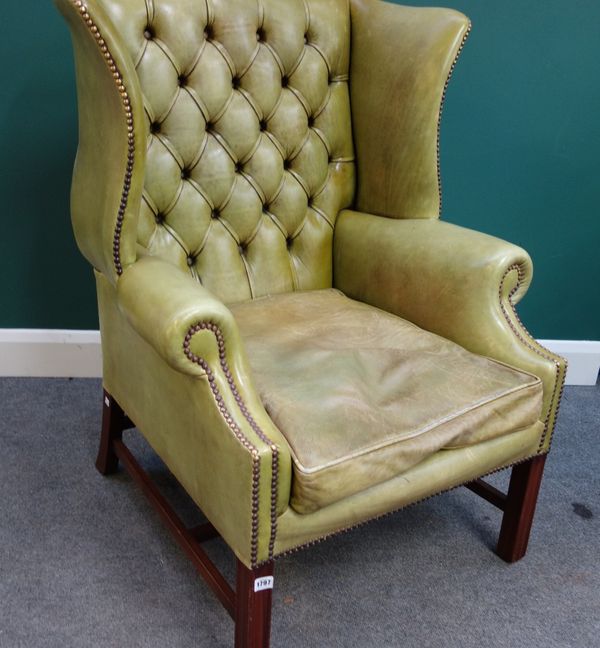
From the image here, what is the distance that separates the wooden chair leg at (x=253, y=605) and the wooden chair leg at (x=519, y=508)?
61 cm

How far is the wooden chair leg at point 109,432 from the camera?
5.35 ft

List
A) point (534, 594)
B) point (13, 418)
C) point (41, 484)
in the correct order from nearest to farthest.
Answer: point (534, 594)
point (41, 484)
point (13, 418)

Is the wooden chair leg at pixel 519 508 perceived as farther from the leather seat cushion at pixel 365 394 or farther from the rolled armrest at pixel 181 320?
the rolled armrest at pixel 181 320

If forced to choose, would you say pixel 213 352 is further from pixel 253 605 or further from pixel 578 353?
pixel 578 353

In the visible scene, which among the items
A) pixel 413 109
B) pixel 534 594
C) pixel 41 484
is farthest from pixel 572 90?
pixel 41 484

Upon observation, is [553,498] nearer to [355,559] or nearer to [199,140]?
[355,559]

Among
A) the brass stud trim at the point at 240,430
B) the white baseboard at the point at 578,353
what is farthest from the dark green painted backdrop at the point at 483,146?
the brass stud trim at the point at 240,430

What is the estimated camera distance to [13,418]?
75.5 inches

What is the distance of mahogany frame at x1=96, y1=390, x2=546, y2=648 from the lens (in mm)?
1105

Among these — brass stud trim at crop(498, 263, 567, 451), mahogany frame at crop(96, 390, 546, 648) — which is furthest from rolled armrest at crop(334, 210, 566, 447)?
mahogany frame at crop(96, 390, 546, 648)

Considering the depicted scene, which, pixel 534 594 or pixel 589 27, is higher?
pixel 589 27

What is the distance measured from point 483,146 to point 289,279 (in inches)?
31.5

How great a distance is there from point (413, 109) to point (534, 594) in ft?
3.49

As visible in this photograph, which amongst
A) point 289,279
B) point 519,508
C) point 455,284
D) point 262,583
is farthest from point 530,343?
point 262,583
